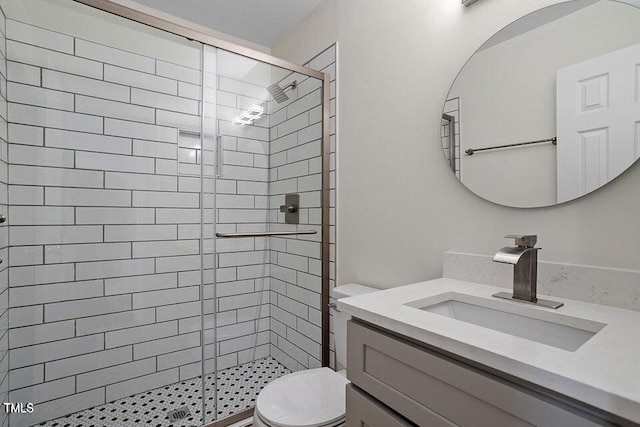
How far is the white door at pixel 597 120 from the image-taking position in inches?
36.4

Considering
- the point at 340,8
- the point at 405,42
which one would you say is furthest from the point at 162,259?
the point at 340,8

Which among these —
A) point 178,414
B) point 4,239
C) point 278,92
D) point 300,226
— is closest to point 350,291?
point 300,226

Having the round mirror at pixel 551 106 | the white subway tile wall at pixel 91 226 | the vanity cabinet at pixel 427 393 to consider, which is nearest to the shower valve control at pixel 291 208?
the white subway tile wall at pixel 91 226

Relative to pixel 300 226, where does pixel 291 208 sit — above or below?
above

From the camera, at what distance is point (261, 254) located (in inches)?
74.7

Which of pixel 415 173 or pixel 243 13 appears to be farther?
pixel 243 13

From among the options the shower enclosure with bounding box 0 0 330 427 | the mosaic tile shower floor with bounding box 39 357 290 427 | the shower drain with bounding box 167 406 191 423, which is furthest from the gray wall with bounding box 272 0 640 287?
the shower drain with bounding box 167 406 191 423

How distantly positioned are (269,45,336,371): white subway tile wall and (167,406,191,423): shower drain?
1.73ft

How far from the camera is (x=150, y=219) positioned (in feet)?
5.77

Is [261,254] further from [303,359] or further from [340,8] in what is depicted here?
[340,8]

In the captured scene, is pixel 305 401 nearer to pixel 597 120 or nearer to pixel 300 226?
pixel 300 226

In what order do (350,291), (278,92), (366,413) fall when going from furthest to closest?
(278,92) < (350,291) < (366,413)

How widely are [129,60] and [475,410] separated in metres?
1.98

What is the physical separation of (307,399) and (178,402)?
0.85 m
